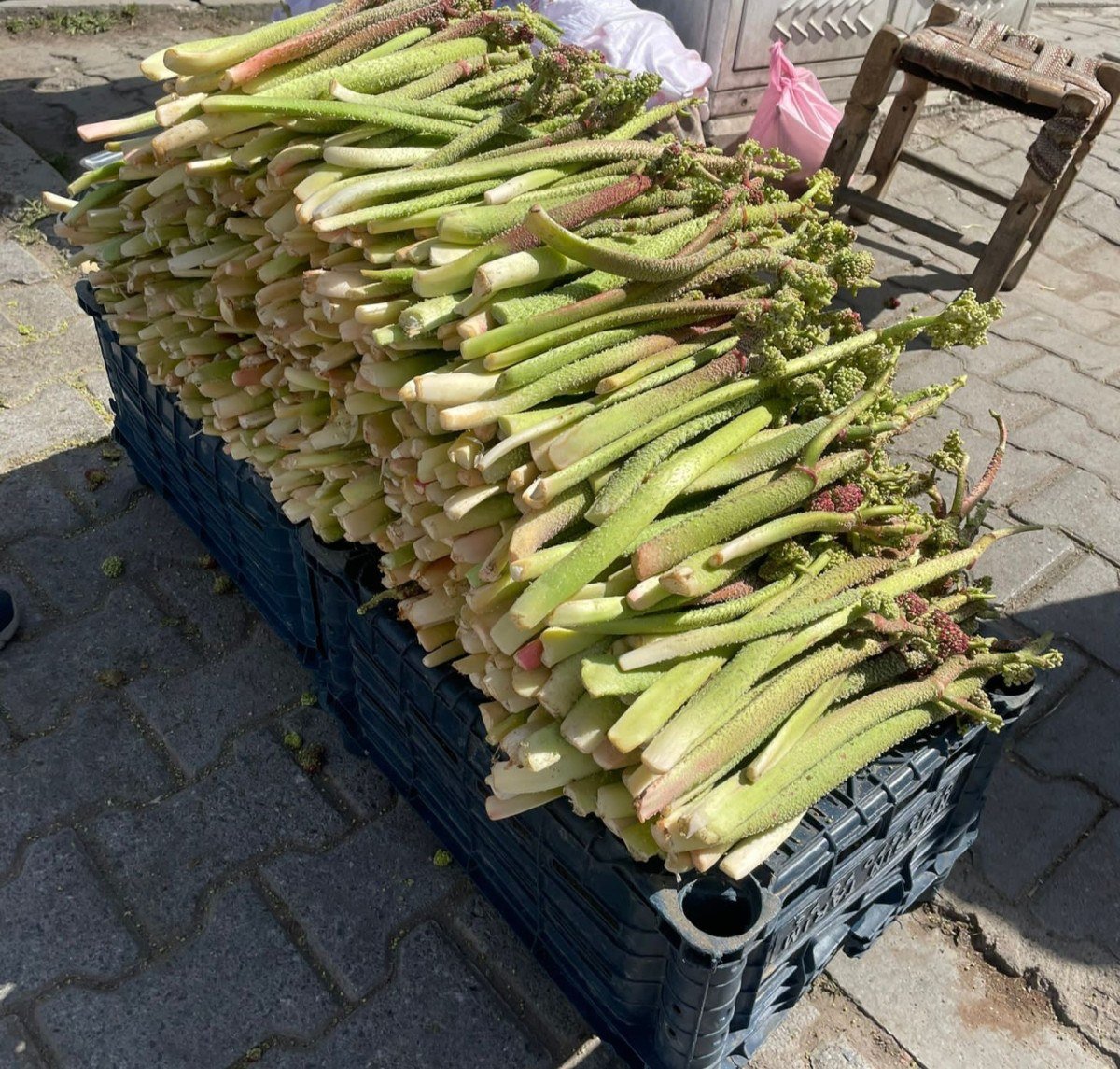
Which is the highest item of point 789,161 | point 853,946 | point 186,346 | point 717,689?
point 789,161

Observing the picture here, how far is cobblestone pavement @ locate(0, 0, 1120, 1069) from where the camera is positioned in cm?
216

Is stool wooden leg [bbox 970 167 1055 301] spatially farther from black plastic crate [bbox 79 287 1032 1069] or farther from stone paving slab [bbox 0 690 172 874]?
stone paving slab [bbox 0 690 172 874]

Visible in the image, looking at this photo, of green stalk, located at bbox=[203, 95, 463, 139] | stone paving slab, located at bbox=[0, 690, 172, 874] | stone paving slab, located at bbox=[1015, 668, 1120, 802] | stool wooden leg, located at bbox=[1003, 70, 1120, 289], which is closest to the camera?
green stalk, located at bbox=[203, 95, 463, 139]

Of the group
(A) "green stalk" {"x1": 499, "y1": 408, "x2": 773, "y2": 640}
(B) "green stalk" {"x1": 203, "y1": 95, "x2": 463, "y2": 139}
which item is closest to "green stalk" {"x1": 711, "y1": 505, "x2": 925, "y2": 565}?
(A) "green stalk" {"x1": 499, "y1": 408, "x2": 773, "y2": 640}

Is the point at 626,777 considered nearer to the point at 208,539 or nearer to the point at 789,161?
the point at 789,161

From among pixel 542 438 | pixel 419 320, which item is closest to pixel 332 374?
pixel 419 320

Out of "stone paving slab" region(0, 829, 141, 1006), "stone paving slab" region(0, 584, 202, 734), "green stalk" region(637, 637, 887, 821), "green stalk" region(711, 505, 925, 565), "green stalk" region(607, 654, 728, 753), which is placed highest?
"green stalk" region(711, 505, 925, 565)

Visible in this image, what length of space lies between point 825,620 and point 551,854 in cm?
65

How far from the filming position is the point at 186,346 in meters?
2.37

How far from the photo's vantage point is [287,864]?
2424 mm

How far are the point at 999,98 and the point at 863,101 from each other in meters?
0.55

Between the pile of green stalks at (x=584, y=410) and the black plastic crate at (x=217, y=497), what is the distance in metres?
0.24

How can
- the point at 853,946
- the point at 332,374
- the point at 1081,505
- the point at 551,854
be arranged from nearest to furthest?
the point at 551,854 < the point at 332,374 < the point at 853,946 < the point at 1081,505

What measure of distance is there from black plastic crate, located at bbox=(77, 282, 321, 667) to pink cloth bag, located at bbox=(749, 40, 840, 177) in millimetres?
3184
